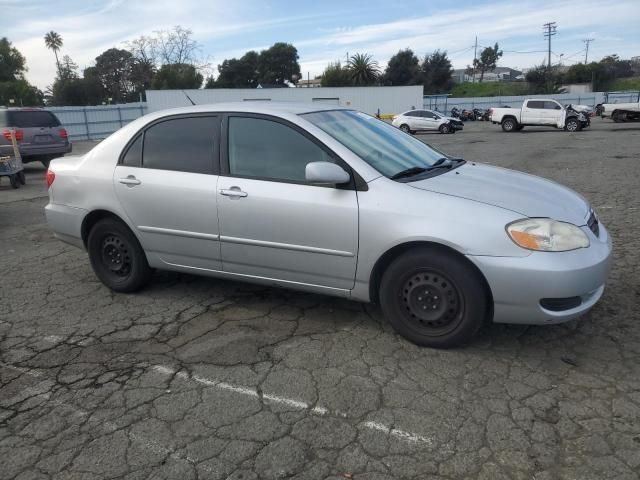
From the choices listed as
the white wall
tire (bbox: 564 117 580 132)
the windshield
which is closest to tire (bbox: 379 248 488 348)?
the windshield

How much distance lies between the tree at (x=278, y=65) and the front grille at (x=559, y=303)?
3366 inches

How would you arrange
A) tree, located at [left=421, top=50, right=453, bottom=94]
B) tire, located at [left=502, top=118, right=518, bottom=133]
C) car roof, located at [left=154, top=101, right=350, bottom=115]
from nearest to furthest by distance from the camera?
car roof, located at [left=154, top=101, right=350, bottom=115] < tire, located at [left=502, top=118, right=518, bottom=133] < tree, located at [left=421, top=50, right=453, bottom=94]

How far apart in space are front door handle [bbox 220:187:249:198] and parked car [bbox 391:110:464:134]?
1056 inches

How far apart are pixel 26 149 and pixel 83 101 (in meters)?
60.7

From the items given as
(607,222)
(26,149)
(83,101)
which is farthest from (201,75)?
(607,222)

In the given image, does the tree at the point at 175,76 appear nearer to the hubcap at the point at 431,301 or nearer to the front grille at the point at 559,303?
the hubcap at the point at 431,301

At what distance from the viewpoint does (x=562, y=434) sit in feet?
8.59

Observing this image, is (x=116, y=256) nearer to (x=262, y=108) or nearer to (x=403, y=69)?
(x=262, y=108)

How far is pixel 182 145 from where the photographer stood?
14.0 ft

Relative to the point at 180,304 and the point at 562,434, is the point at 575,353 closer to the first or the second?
the point at 562,434

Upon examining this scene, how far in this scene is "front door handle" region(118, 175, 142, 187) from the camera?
433 centimetres

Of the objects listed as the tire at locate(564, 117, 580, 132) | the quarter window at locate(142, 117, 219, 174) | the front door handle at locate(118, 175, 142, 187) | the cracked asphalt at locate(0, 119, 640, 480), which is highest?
the quarter window at locate(142, 117, 219, 174)

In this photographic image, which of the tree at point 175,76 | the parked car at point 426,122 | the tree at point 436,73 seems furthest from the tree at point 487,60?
the parked car at point 426,122

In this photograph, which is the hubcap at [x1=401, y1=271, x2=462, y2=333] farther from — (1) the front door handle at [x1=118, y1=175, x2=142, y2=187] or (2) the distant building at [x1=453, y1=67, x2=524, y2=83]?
(2) the distant building at [x1=453, y1=67, x2=524, y2=83]
